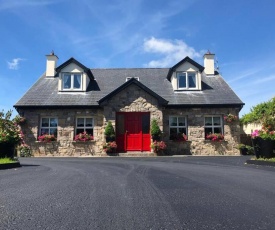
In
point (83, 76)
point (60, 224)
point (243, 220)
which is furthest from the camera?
point (83, 76)

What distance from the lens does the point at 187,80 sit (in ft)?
63.3

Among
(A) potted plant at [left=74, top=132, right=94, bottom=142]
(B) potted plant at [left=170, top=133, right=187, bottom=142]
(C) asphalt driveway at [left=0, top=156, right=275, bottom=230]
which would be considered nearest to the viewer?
(C) asphalt driveway at [left=0, top=156, right=275, bottom=230]

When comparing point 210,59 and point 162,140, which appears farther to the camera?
point 210,59

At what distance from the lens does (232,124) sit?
59.1 feet

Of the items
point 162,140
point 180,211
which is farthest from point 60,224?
point 162,140

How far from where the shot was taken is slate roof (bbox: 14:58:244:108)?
17953 millimetres

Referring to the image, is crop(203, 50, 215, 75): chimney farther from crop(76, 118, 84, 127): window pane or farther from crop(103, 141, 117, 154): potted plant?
crop(76, 118, 84, 127): window pane

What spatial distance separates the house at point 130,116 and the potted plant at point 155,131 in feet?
1.45

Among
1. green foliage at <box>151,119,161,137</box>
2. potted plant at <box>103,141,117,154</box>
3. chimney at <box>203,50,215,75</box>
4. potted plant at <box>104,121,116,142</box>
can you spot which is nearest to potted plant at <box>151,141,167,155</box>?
green foliage at <box>151,119,161,137</box>

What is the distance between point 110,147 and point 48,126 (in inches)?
184

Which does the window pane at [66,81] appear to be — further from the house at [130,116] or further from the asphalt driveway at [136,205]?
the asphalt driveway at [136,205]

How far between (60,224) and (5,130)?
919 centimetres

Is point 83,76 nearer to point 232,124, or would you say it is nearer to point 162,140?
point 162,140

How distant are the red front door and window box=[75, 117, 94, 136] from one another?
1.81 meters
